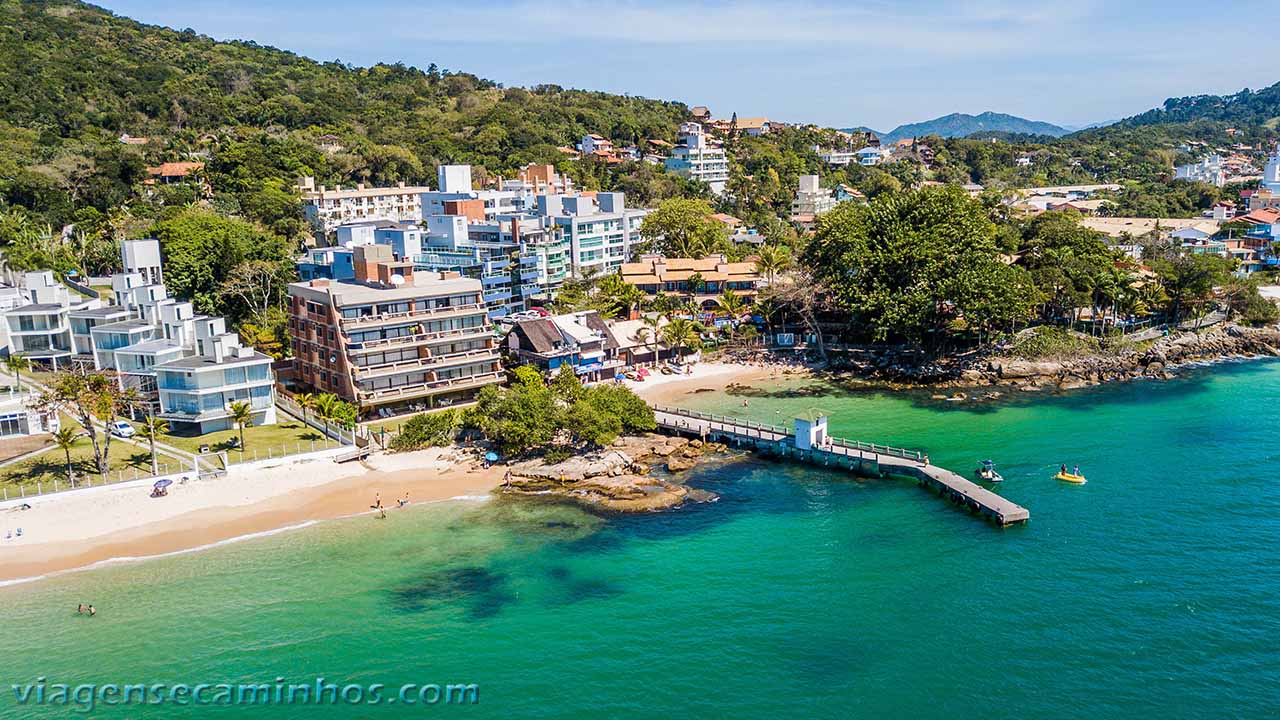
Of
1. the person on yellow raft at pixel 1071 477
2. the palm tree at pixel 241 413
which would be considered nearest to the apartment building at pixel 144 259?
the palm tree at pixel 241 413

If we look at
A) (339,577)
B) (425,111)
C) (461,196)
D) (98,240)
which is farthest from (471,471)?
(425,111)

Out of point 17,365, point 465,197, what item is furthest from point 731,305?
point 17,365

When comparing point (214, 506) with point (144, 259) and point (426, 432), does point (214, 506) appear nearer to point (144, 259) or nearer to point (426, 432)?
point (426, 432)

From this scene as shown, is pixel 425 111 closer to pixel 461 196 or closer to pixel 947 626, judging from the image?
pixel 461 196

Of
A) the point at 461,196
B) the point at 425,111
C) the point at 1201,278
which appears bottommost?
the point at 1201,278

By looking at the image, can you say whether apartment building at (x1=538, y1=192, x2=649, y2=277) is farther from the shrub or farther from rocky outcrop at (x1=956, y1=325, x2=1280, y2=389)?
rocky outcrop at (x1=956, y1=325, x2=1280, y2=389)

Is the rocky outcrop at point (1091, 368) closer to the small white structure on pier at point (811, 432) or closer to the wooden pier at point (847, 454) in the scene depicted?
the wooden pier at point (847, 454)
